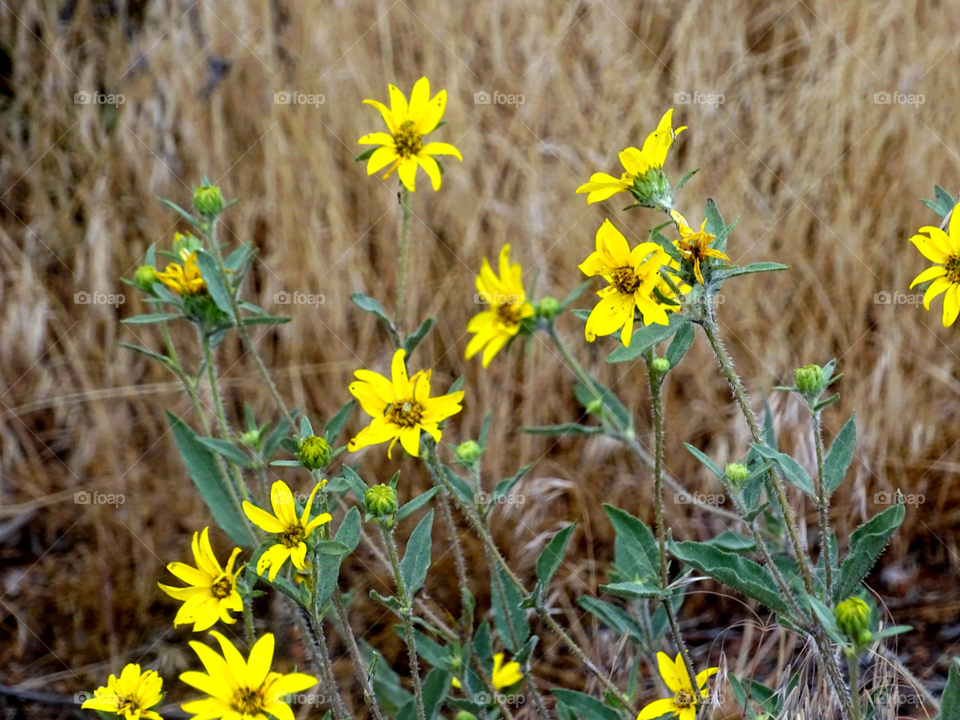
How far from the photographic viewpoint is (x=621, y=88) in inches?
137

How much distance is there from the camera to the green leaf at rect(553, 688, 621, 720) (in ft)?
5.80

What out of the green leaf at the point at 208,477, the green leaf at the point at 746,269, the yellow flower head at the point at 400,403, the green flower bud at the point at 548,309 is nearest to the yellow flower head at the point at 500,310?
the green flower bud at the point at 548,309

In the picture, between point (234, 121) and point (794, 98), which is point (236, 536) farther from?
point (794, 98)

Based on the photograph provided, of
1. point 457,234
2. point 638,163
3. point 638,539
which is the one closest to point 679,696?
point 638,539

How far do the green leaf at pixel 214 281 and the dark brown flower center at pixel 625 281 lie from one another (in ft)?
3.11

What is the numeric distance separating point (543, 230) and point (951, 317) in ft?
6.18

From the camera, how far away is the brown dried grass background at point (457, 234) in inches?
110

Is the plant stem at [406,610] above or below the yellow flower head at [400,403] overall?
below

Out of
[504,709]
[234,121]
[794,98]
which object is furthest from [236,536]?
[794,98]

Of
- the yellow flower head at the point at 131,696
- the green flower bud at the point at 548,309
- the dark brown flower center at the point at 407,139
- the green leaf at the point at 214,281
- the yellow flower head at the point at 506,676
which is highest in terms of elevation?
the dark brown flower center at the point at 407,139

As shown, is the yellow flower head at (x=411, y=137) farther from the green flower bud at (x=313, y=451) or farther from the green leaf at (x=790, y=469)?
the green leaf at (x=790, y=469)

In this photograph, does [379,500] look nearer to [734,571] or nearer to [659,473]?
[659,473]

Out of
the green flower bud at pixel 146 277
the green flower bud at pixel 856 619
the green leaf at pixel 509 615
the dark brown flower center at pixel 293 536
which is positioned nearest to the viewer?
the green flower bud at pixel 856 619

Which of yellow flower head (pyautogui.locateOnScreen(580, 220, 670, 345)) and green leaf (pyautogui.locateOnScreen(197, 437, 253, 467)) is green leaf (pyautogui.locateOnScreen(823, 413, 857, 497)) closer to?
yellow flower head (pyautogui.locateOnScreen(580, 220, 670, 345))
